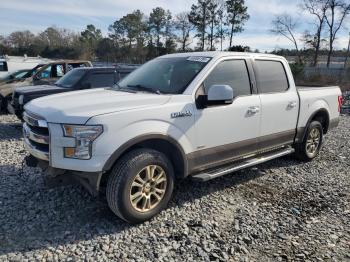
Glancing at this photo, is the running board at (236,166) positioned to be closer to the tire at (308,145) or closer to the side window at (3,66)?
the tire at (308,145)

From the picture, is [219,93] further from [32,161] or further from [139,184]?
[32,161]

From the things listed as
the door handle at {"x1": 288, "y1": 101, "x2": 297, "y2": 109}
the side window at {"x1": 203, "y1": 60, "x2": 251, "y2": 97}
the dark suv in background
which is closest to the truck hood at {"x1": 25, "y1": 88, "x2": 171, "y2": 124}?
the side window at {"x1": 203, "y1": 60, "x2": 251, "y2": 97}

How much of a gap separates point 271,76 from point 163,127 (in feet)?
7.64

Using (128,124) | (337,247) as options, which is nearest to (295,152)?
(337,247)

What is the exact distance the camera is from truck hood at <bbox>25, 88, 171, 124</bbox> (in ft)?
11.3

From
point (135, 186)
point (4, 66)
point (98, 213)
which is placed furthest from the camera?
point (4, 66)

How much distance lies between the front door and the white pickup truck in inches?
0.5

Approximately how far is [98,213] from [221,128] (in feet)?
6.02

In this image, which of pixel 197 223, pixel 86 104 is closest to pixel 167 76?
pixel 86 104

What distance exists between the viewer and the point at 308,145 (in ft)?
20.5

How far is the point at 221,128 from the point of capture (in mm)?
4367

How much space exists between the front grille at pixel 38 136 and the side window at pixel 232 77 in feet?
6.34

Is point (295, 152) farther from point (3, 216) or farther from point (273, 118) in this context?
point (3, 216)

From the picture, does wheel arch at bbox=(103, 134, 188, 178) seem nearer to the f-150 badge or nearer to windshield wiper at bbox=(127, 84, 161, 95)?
the f-150 badge
